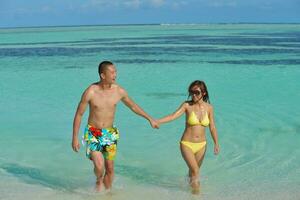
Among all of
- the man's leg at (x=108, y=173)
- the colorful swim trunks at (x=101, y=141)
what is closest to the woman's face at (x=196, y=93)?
the colorful swim trunks at (x=101, y=141)

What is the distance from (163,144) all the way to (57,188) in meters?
2.44

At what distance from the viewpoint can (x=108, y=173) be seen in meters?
5.26

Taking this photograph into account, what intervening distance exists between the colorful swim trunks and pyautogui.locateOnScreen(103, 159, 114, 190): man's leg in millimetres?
97

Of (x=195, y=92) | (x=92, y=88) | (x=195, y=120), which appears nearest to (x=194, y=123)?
(x=195, y=120)

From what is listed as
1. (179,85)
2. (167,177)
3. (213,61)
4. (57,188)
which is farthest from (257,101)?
(213,61)

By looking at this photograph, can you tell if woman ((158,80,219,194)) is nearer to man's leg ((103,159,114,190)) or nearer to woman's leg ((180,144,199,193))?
woman's leg ((180,144,199,193))

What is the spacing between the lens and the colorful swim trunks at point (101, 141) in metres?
4.98

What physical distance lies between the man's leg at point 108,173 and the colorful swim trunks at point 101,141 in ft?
0.32

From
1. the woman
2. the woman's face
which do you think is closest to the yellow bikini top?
the woman

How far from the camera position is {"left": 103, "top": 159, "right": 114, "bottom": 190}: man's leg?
5148 millimetres

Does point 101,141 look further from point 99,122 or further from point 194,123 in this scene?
point 194,123

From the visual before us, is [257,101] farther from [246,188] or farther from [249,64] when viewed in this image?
[249,64]

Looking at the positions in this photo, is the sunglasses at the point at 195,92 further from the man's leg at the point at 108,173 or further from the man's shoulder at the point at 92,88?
the man's leg at the point at 108,173

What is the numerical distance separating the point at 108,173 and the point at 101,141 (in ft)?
1.48
